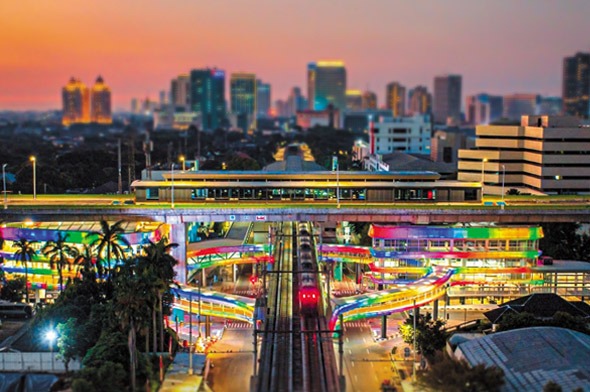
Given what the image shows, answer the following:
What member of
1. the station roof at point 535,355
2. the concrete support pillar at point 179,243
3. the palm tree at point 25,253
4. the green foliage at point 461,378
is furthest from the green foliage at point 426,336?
the palm tree at point 25,253

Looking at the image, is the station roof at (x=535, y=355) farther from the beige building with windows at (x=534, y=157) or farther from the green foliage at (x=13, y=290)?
the beige building with windows at (x=534, y=157)

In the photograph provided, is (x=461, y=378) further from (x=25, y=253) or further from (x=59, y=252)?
(x=25, y=253)

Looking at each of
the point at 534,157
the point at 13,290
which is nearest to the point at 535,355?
the point at 13,290

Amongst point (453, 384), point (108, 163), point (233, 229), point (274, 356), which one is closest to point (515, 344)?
point (453, 384)

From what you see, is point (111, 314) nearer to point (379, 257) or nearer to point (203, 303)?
point (203, 303)

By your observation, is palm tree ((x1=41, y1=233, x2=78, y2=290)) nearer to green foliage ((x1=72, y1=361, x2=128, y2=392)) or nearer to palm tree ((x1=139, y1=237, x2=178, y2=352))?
palm tree ((x1=139, y1=237, x2=178, y2=352))
